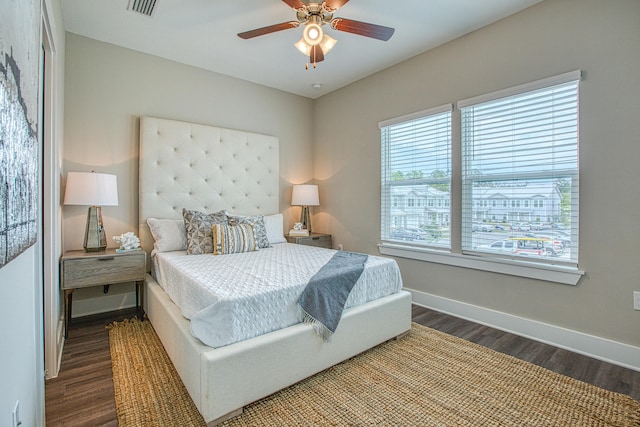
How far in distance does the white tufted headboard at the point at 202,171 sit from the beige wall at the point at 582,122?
1865 mm

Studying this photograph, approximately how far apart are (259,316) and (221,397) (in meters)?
0.42

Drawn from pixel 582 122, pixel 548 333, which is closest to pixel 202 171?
pixel 582 122

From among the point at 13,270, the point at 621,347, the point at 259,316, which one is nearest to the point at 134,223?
the point at 259,316

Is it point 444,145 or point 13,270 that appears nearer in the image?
point 13,270

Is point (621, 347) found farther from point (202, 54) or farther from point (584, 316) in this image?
point (202, 54)

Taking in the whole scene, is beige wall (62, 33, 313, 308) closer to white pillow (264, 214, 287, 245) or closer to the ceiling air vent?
the ceiling air vent

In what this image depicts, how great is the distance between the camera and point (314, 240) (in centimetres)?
427

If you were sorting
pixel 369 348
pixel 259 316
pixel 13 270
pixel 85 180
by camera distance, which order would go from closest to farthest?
pixel 13 270 < pixel 259 316 < pixel 369 348 < pixel 85 180

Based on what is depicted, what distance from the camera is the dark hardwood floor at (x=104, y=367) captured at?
5.64 feet

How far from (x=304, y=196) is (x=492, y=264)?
2.39 metres

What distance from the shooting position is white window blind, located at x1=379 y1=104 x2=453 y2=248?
10.6 feet

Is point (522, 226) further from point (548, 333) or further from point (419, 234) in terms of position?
point (419, 234)

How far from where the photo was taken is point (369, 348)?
2.35 meters

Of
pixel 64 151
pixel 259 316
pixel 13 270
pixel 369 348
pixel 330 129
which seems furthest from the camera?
pixel 330 129
